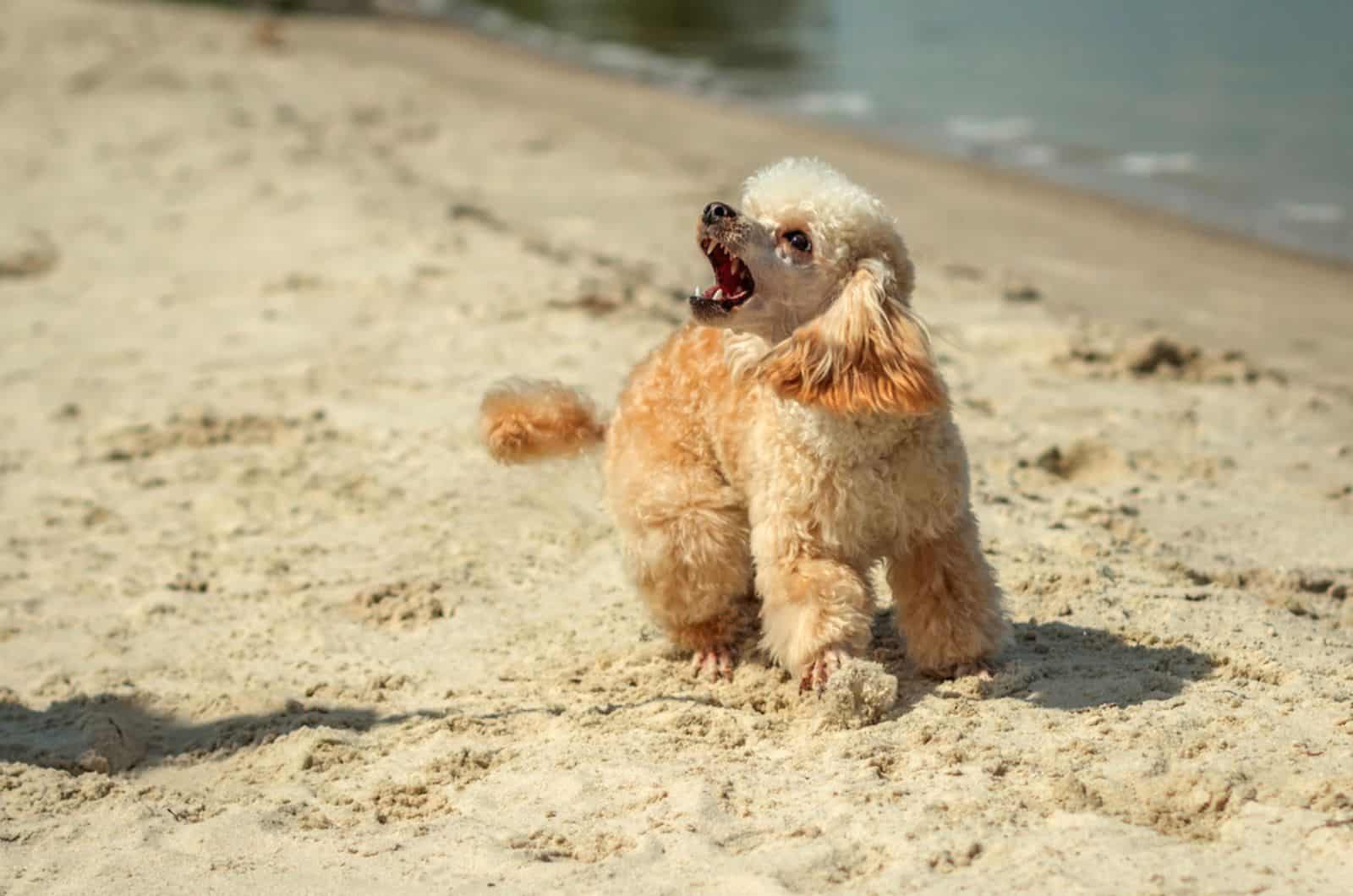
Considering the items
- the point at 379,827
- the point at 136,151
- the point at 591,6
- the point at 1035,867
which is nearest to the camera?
the point at 1035,867

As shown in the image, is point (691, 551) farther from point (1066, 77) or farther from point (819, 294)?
point (1066, 77)

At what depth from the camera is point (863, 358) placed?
376 centimetres

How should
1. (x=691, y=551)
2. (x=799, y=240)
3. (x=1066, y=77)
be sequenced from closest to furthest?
(x=799, y=240)
(x=691, y=551)
(x=1066, y=77)

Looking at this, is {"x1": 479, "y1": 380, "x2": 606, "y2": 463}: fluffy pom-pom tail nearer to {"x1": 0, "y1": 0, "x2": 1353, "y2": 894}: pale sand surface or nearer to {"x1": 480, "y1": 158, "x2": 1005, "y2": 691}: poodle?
{"x1": 480, "y1": 158, "x2": 1005, "y2": 691}: poodle

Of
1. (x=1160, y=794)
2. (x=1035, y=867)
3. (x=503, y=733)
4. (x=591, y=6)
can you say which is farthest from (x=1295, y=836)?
(x=591, y=6)

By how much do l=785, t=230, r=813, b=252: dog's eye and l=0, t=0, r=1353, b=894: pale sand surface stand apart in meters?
1.13

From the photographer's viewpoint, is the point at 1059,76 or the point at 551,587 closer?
the point at 551,587

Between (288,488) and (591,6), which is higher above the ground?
(591,6)

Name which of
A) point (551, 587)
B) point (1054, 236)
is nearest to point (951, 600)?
point (551, 587)

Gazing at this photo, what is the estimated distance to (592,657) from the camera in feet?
15.5

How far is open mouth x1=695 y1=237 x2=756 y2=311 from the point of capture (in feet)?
13.1

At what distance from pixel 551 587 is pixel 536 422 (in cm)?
73

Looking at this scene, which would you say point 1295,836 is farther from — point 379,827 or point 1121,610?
point 379,827

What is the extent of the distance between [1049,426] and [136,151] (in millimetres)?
8904
